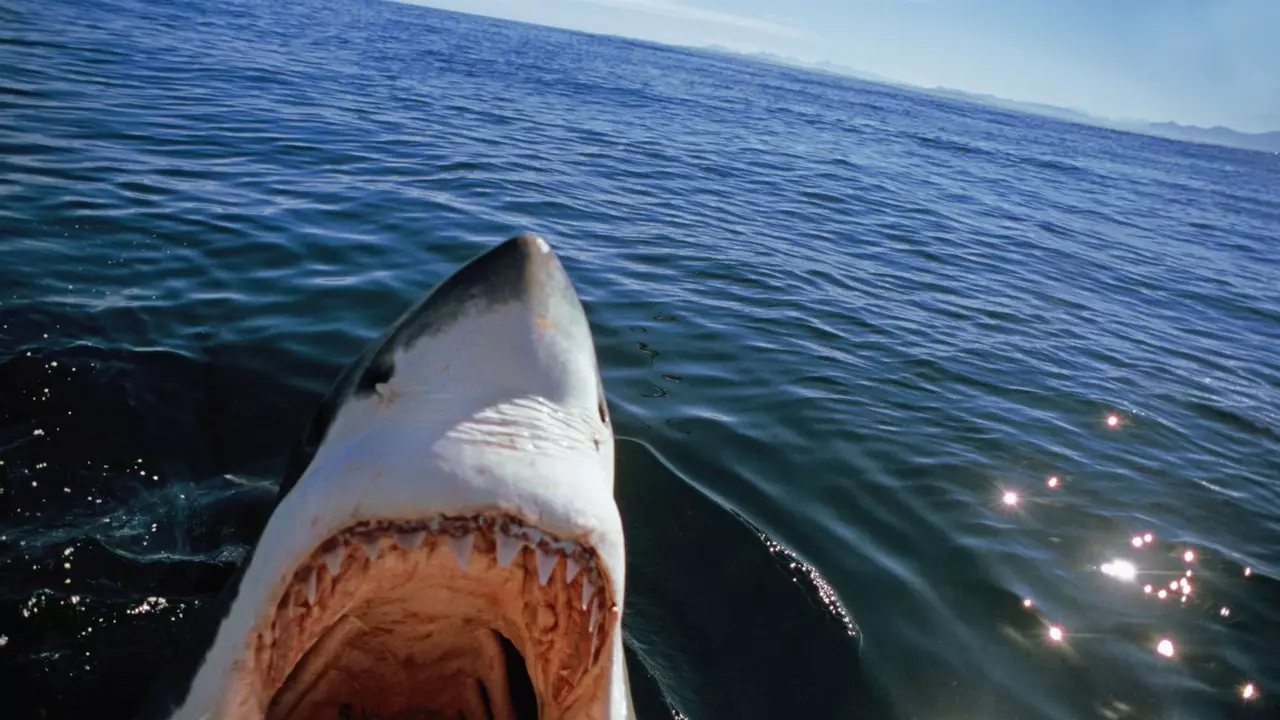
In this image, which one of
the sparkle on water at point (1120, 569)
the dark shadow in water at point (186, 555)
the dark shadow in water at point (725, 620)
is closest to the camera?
the dark shadow in water at point (186, 555)

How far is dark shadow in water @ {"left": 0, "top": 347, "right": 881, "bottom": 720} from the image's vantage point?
3.02 metres

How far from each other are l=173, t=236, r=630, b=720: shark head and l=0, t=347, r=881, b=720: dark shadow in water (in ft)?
3.12

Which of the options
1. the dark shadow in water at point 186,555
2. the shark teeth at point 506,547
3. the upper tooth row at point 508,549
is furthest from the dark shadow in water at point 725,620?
the shark teeth at point 506,547

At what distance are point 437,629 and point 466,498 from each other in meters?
1.10

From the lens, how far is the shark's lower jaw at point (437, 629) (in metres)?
1.78

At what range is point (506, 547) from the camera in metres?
1.73

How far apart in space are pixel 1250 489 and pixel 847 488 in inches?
118

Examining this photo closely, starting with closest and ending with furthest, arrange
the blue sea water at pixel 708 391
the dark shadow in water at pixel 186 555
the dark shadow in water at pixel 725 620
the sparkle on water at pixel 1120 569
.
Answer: the dark shadow in water at pixel 186 555 → the dark shadow in water at pixel 725 620 → the blue sea water at pixel 708 391 → the sparkle on water at pixel 1120 569

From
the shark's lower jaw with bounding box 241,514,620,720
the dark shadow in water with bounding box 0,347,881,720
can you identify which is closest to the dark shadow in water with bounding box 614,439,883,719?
the dark shadow in water with bounding box 0,347,881,720

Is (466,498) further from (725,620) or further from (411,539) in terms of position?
(725,620)

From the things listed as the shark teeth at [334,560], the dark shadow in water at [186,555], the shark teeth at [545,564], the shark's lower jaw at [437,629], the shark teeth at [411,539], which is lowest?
the dark shadow in water at [186,555]

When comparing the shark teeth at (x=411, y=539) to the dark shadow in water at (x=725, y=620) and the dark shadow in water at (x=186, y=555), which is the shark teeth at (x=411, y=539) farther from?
the dark shadow in water at (x=725, y=620)

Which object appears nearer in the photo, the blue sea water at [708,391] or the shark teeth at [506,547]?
the shark teeth at [506,547]

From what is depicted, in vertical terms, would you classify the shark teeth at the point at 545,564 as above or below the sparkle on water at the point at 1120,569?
above
